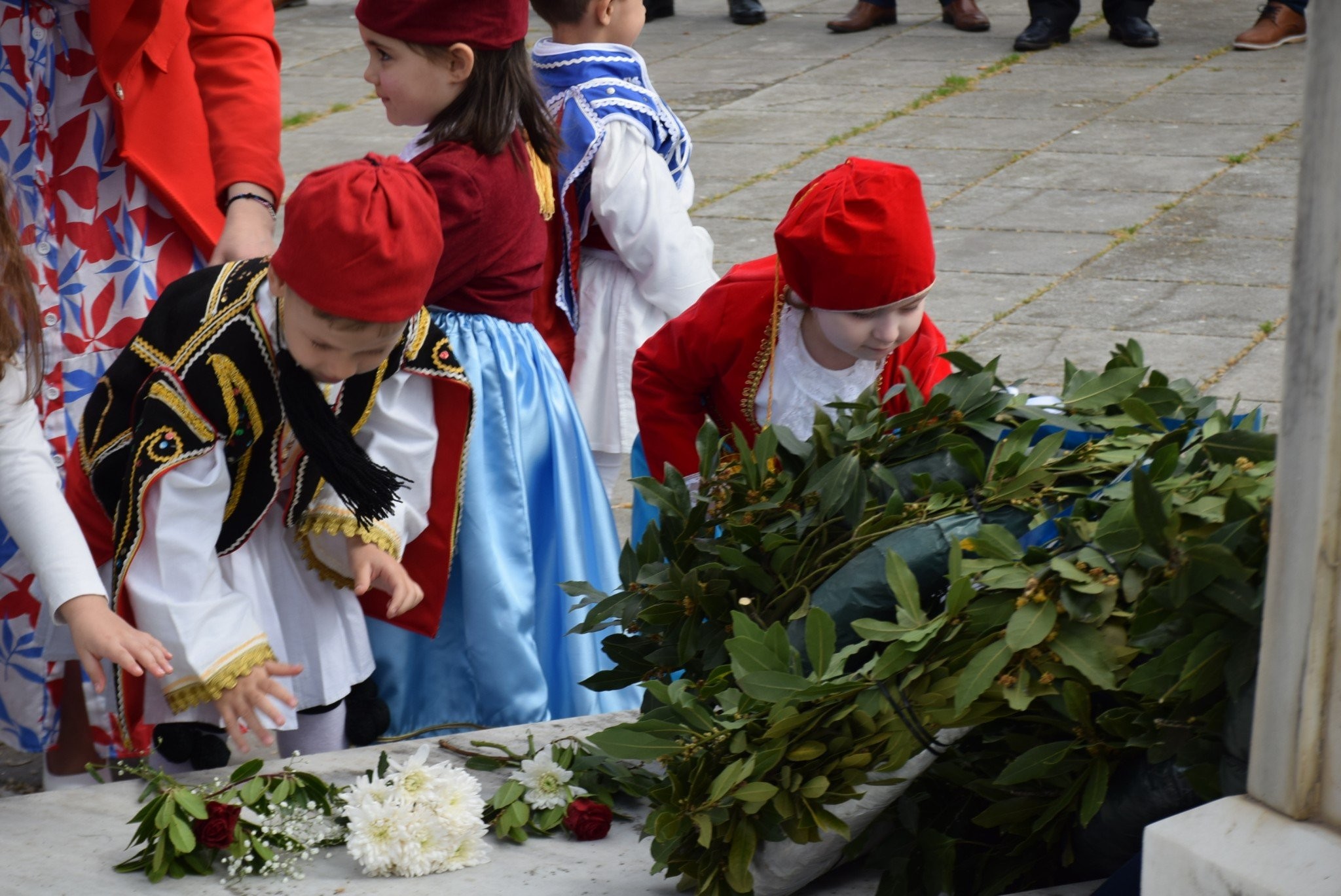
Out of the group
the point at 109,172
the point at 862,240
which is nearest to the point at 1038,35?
the point at 862,240

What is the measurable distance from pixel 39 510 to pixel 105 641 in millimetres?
233

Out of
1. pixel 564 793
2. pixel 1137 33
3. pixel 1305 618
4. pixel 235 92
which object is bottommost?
pixel 1137 33

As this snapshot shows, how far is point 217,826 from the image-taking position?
1.82 meters

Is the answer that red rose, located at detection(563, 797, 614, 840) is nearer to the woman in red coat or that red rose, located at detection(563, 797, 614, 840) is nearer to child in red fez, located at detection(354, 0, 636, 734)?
child in red fez, located at detection(354, 0, 636, 734)

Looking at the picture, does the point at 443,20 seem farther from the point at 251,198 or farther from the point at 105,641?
the point at 105,641

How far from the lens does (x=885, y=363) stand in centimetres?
254

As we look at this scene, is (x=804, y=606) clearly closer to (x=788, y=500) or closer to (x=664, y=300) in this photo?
(x=788, y=500)

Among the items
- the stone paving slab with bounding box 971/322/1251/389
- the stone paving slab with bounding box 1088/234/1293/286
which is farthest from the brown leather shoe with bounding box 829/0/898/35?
the stone paving slab with bounding box 971/322/1251/389

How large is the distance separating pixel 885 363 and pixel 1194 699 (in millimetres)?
1132

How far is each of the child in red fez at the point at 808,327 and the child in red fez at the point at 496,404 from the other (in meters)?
0.28

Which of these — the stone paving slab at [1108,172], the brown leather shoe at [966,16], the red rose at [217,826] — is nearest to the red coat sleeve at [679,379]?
the red rose at [217,826]

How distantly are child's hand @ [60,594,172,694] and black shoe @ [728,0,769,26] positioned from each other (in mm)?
8095

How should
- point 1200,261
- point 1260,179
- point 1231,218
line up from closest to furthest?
point 1200,261
point 1231,218
point 1260,179

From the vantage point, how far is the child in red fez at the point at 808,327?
7.55ft
